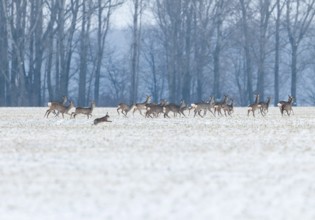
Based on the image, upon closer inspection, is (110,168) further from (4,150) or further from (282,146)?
(282,146)

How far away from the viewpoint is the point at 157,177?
44.8 ft

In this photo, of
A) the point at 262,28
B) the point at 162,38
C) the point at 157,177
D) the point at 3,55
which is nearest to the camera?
the point at 157,177

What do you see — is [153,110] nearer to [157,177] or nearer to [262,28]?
[157,177]

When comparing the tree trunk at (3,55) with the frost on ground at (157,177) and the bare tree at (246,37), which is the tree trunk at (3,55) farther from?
the frost on ground at (157,177)

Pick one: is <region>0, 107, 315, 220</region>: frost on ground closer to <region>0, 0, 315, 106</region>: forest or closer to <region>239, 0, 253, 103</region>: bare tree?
<region>0, 0, 315, 106</region>: forest

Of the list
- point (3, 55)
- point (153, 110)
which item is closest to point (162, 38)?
point (3, 55)

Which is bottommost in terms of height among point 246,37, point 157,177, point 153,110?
point 157,177

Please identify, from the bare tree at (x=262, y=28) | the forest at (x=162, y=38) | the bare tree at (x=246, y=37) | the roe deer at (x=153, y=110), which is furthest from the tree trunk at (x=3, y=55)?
the roe deer at (x=153, y=110)

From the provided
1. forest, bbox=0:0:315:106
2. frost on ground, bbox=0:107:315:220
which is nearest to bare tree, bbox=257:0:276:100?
forest, bbox=0:0:315:106

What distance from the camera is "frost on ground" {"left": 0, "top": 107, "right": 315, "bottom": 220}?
1091 centimetres

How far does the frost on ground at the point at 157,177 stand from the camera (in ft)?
35.8

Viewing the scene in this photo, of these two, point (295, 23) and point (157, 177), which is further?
point (295, 23)

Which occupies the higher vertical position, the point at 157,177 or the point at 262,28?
the point at 262,28

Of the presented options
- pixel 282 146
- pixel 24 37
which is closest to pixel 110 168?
pixel 282 146
